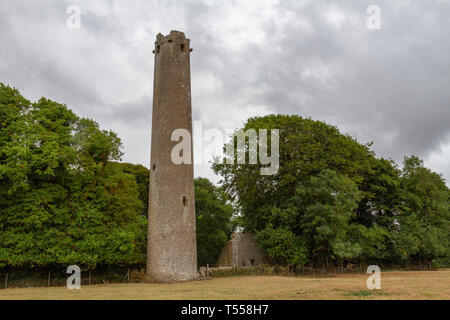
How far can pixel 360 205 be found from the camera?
42.7 metres

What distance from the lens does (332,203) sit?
1266 inches

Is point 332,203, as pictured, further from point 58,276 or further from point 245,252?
point 58,276

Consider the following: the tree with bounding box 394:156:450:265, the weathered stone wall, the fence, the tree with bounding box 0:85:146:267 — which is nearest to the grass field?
the tree with bounding box 0:85:146:267

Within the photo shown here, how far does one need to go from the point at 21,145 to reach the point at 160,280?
1236 centimetres

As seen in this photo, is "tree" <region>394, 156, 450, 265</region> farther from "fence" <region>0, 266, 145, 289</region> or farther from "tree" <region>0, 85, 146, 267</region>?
"tree" <region>0, 85, 146, 267</region>

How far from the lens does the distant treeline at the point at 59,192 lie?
22.5 meters

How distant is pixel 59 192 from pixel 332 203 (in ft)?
72.3

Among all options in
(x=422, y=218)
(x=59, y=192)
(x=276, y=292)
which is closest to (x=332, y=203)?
(x=422, y=218)

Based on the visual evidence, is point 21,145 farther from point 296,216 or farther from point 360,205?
point 360,205

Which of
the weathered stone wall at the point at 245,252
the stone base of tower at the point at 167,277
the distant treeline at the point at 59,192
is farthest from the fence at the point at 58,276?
the weathered stone wall at the point at 245,252

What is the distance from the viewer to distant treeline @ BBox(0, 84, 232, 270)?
2245cm

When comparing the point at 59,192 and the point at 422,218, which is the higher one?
the point at 59,192

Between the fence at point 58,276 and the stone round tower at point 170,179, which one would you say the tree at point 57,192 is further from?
the stone round tower at point 170,179
